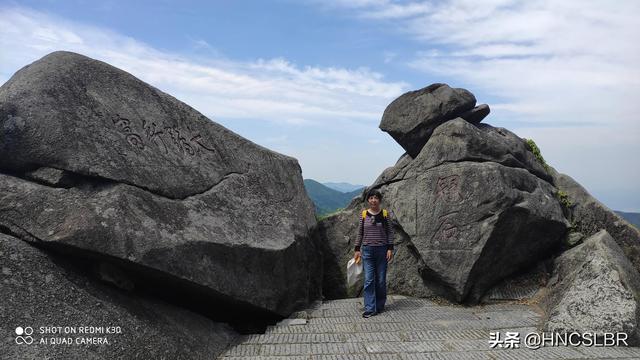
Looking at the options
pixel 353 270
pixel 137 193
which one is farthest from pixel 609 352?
pixel 137 193

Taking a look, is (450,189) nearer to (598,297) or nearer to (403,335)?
(598,297)

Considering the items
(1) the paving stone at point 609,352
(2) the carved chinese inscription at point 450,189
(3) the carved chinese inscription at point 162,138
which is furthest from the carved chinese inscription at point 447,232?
(3) the carved chinese inscription at point 162,138

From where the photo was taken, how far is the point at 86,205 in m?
6.44

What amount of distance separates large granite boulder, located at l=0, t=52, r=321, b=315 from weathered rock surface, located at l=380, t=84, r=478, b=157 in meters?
4.21

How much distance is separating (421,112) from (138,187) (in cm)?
722

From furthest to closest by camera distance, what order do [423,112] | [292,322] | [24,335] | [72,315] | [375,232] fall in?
1. [423,112]
2. [375,232]
3. [292,322]
4. [72,315]
5. [24,335]

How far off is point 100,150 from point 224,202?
2264 millimetres

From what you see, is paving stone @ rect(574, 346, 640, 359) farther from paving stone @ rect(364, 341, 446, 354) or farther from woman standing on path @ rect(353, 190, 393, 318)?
woman standing on path @ rect(353, 190, 393, 318)

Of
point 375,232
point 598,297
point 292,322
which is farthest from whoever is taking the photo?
point 375,232

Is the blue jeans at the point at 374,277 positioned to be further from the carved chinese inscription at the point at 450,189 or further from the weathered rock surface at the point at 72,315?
the weathered rock surface at the point at 72,315

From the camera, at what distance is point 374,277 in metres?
9.29

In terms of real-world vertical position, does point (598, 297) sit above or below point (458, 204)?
below

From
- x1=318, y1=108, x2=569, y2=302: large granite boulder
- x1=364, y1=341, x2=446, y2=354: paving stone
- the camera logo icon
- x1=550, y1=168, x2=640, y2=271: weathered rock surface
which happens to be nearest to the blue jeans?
x1=318, y1=108, x2=569, y2=302: large granite boulder

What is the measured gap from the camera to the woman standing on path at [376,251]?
9.29m
